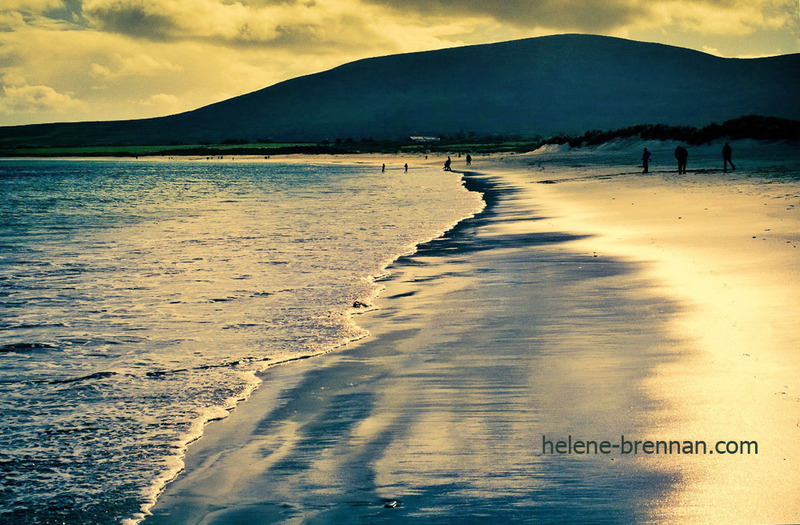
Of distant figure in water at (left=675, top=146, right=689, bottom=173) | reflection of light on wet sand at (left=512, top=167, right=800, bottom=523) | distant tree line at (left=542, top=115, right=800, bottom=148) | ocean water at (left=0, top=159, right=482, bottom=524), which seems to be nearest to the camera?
reflection of light on wet sand at (left=512, top=167, right=800, bottom=523)

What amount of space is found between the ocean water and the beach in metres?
0.44

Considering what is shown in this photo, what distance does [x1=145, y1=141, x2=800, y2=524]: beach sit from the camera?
16.4ft

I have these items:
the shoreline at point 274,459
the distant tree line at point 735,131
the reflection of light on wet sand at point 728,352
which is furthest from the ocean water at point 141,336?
the distant tree line at point 735,131

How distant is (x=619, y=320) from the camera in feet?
33.1

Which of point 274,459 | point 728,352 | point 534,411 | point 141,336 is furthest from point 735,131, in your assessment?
point 274,459

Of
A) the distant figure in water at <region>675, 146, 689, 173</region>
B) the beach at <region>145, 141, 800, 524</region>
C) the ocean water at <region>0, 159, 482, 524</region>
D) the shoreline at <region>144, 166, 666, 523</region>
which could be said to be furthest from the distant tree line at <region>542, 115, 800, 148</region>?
the shoreline at <region>144, 166, 666, 523</region>

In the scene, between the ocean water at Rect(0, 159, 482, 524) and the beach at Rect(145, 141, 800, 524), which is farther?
the ocean water at Rect(0, 159, 482, 524)

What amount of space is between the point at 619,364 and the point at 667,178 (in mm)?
32683

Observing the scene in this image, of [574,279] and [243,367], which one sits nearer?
[243,367]

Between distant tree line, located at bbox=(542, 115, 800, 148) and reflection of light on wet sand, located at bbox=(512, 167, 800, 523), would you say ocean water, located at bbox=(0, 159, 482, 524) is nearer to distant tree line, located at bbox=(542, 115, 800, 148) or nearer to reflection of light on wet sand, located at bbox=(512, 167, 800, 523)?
reflection of light on wet sand, located at bbox=(512, 167, 800, 523)

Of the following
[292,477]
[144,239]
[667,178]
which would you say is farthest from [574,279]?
[667,178]

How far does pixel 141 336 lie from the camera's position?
413 inches

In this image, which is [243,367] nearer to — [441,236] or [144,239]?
[441,236]

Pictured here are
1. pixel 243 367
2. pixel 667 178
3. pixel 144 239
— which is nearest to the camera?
pixel 243 367
